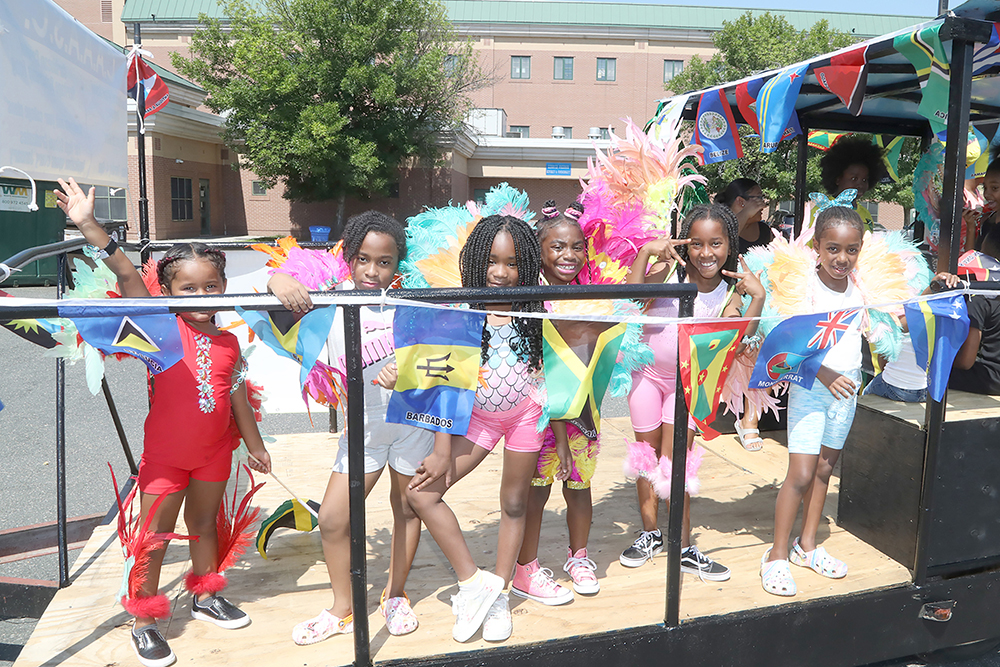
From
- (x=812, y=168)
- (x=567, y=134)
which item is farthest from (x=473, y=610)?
(x=567, y=134)

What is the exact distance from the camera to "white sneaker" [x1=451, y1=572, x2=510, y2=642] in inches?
97.3

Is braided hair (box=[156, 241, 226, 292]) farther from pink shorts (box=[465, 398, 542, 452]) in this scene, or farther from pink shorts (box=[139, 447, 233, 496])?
pink shorts (box=[465, 398, 542, 452])

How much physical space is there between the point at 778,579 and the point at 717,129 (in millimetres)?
3116

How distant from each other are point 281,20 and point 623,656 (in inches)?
1054

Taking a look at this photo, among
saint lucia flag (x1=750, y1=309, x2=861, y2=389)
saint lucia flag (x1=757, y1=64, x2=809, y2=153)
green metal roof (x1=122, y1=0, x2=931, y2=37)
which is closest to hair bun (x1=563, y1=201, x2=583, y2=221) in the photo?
saint lucia flag (x1=750, y1=309, x2=861, y2=389)

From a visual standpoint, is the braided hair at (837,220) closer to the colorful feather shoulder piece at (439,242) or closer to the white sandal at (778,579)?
the colorful feather shoulder piece at (439,242)

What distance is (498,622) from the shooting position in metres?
2.51

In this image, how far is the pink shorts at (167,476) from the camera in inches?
102

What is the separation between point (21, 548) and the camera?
3.65m

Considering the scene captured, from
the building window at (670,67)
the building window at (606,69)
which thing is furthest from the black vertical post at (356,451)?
the building window at (670,67)

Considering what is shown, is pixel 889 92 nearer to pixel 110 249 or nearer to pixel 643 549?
pixel 643 549

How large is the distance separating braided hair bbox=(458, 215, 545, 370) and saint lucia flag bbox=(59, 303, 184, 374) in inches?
38.2

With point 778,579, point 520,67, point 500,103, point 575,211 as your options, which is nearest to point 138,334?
point 575,211

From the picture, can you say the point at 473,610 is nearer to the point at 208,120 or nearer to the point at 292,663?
the point at 292,663
